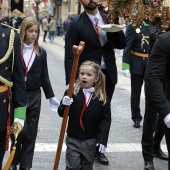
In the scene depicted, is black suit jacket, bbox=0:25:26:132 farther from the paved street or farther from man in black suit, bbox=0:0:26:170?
the paved street

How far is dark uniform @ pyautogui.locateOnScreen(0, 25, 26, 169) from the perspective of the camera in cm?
374

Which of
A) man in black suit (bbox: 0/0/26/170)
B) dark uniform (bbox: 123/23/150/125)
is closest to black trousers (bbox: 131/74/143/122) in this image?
dark uniform (bbox: 123/23/150/125)

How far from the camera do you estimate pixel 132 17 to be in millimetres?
5867

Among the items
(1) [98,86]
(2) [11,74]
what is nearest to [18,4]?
(1) [98,86]

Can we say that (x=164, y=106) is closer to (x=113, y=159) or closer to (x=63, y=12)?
(x=113, y=159)

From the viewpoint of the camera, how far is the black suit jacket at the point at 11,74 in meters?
3.74

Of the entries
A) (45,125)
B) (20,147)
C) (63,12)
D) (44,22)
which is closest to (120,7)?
(20,147)

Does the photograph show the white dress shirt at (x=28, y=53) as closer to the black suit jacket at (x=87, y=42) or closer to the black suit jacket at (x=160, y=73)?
the black suit jacket at (x=87, y=42)

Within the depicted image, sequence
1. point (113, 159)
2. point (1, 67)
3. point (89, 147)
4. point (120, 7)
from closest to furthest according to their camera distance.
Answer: point (1, 67) → point (89, 147) → point (120, 7) → point (113, 159)

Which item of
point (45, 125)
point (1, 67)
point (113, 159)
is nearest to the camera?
point (1, 67)

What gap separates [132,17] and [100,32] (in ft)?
1.37

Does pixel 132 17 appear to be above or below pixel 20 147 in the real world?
above

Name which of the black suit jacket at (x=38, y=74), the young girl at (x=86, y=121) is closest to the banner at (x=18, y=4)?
the black suit jacket at (x=38, y=74)

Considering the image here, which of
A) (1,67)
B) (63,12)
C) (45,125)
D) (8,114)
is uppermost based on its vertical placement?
(1,67)
